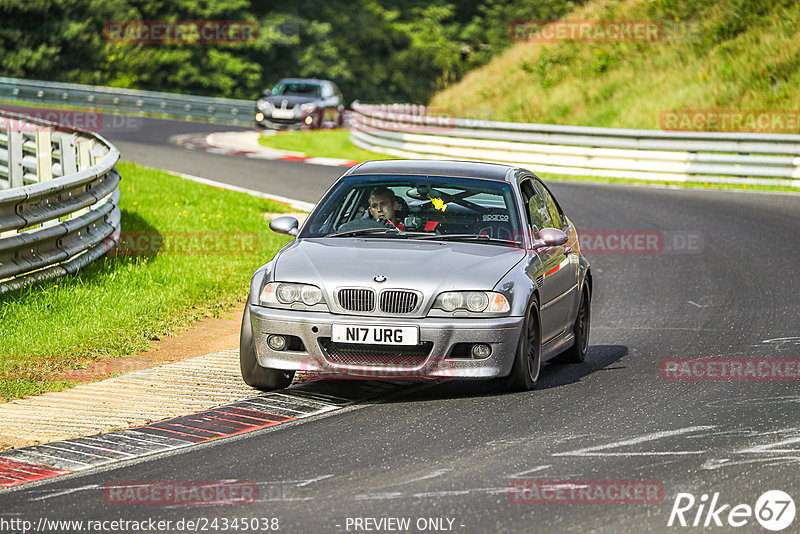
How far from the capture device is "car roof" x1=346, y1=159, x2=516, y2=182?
9.02 meters

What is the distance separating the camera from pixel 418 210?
8.85 meters

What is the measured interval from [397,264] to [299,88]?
32780mm

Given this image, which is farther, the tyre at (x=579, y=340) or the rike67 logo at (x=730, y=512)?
the tyre at (x=579, y=340)

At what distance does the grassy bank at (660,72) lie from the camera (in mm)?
29297

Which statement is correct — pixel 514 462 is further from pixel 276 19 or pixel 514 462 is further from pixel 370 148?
pixel 276 19

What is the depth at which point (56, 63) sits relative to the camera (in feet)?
181

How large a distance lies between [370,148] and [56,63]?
96.2ft

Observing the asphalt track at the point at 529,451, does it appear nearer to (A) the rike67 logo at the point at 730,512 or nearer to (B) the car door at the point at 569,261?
(A) the rike67 logo at the point at 730,512

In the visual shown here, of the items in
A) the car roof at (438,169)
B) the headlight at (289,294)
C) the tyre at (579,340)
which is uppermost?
the car roof at (438,169)

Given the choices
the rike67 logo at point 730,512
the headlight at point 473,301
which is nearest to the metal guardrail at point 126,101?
the headlight at point 473,301

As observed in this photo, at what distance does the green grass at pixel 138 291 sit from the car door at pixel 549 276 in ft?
10.6

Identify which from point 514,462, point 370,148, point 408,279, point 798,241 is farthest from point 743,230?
point 370,148

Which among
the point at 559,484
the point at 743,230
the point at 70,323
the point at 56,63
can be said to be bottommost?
the point at 56,63

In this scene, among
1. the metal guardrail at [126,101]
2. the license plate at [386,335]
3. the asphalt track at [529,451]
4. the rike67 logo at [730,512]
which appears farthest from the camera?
the metal guardrail at [126,101]
